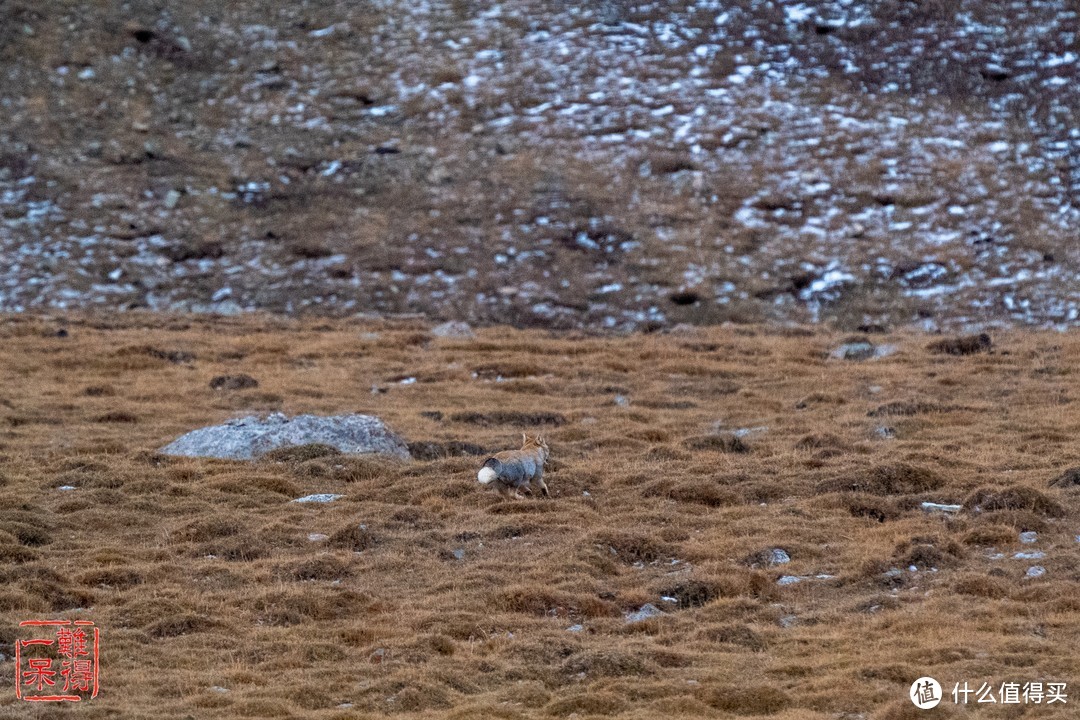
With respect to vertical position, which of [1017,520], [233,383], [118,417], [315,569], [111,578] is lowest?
[233,383]

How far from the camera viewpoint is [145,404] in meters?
23.1

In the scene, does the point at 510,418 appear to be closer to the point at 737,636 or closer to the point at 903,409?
the point at 903,409

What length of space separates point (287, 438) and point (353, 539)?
4.55 m

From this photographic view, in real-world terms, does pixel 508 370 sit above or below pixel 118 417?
below

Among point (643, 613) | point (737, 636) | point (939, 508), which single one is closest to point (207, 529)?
point (643, 613)

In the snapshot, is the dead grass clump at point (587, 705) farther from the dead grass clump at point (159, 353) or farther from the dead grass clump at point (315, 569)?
the dead grass clump at point (159, 353)

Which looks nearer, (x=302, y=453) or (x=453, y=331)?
(x=302, y=453)

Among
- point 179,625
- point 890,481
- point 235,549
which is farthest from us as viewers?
point 890,481

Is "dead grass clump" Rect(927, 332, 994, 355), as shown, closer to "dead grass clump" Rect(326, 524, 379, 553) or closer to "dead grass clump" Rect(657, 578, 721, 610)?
"dead grass clump" Rect(657, 578, 721, 610)

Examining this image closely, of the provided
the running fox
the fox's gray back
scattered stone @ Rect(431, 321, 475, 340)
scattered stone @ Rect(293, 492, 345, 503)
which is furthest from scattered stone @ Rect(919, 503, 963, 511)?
scattered stone @ Rect(431, 321, 475, 340)

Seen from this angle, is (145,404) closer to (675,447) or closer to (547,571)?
(675,447)

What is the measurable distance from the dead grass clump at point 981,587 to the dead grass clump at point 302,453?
9034mm

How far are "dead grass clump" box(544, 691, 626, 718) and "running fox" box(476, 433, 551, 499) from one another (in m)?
5.95

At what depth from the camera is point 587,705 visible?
10023 mm
